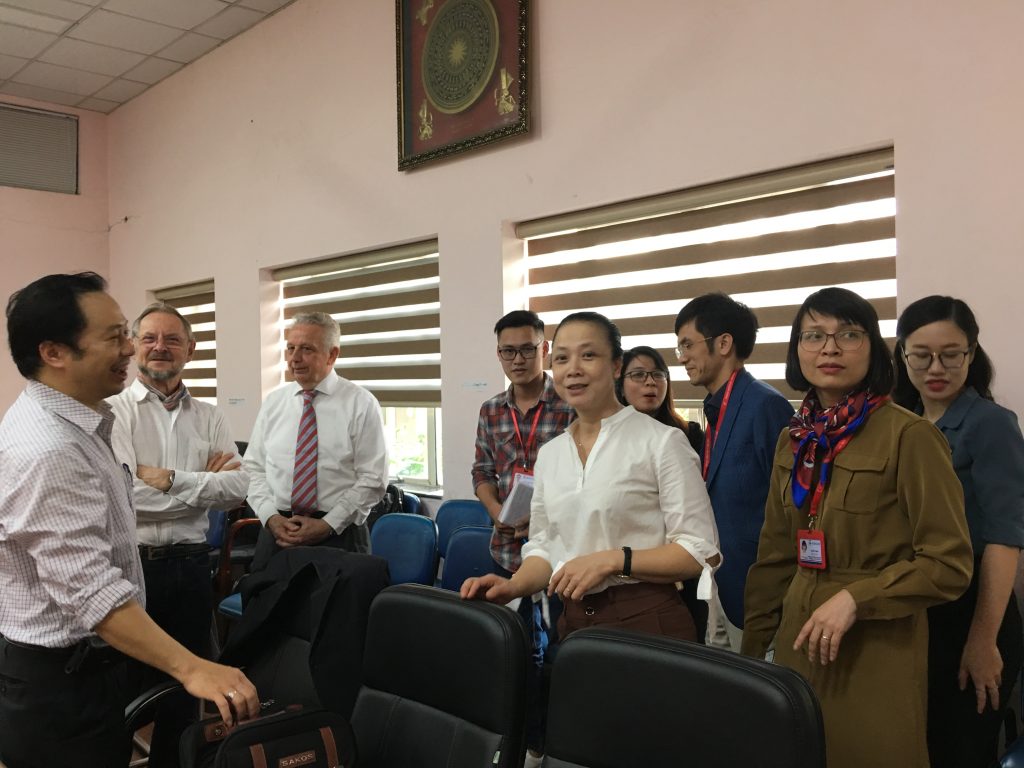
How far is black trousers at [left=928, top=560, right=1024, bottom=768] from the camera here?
1.92 metres

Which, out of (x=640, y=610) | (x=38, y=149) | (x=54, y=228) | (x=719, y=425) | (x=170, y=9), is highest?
(x=170, y=9)

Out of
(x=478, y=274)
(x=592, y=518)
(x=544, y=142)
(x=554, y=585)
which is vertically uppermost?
(x=544, y=142)

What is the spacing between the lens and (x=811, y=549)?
166 cm

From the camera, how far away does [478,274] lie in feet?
13.4

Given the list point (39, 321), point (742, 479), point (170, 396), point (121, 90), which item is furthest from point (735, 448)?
point (121, 90)

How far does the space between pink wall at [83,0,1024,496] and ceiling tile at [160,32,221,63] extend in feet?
0.30

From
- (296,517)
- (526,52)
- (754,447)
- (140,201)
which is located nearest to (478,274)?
(526,52)

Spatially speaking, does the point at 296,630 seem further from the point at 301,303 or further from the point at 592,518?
the point at 301,303

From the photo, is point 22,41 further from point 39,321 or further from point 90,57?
point 39,321

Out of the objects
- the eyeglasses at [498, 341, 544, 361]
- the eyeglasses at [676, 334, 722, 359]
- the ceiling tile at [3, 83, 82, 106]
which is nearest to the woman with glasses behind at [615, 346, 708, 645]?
the eyeglasses at [498, 341, 544, 361]

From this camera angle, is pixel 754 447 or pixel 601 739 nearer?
pixel 601 739

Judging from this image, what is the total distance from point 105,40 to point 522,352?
4622mm

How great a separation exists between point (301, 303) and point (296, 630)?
3.72 meters

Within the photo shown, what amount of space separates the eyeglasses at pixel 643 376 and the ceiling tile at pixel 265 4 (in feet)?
12.1
